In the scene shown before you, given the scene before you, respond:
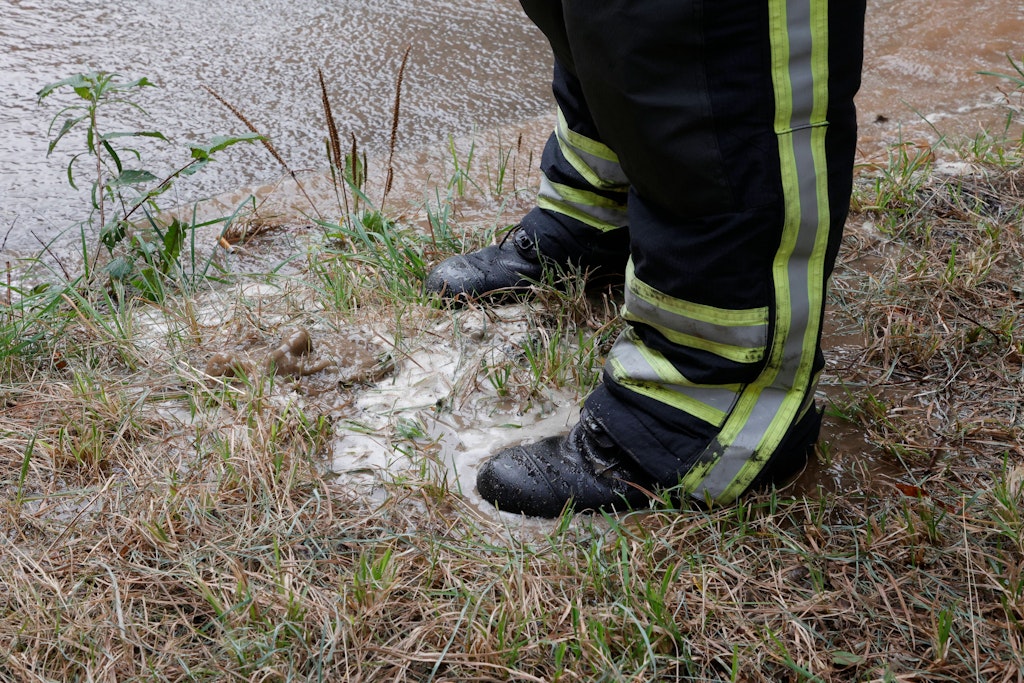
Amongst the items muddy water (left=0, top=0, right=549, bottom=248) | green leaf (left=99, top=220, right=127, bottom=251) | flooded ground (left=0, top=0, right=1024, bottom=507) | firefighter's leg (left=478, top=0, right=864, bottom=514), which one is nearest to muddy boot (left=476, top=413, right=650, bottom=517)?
firefighter's leg (left=478, top=0, right=864, bottom=514)

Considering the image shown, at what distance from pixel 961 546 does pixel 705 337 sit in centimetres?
50

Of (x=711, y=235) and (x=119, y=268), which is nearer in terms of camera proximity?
(x=711, y=235)

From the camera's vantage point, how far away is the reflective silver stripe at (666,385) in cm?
A: 141

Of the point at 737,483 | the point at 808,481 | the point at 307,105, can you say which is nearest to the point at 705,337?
the point at 737,483

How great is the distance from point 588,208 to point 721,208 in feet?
2.34

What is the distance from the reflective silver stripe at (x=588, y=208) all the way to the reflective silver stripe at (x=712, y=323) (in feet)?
1.83

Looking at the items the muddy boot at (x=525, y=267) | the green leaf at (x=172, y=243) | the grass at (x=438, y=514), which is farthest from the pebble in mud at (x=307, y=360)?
the green leaf at (x=172, y=243)

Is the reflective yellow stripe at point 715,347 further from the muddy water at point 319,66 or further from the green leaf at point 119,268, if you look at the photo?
the muddy water at point 319,66

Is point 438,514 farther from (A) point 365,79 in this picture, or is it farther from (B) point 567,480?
(A) point 365,79

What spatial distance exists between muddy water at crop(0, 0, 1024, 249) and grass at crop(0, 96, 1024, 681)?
2.24ft

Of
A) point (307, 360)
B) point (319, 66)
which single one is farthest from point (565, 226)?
point (319, 66)

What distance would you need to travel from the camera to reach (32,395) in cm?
176

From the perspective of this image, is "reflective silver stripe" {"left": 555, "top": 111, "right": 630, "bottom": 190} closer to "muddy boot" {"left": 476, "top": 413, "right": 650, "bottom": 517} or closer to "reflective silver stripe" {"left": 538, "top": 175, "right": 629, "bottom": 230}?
"reflective silver stripe" {"left": 538, "top": 175, "right": 629, "bottom": 230}

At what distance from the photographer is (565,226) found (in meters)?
2.00
